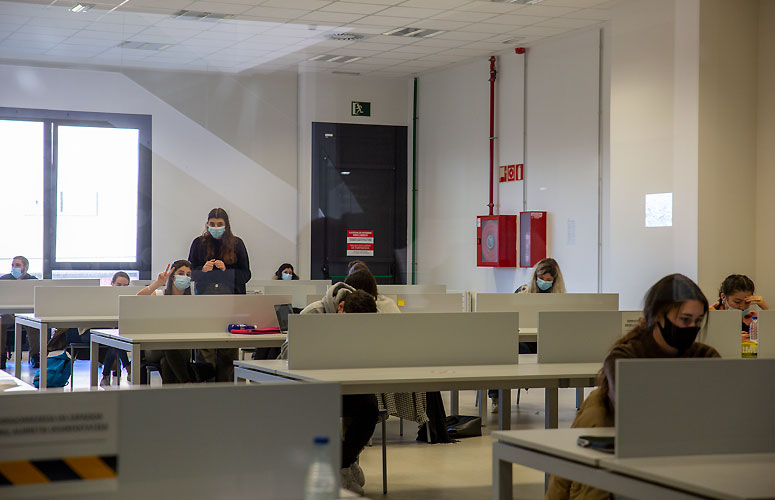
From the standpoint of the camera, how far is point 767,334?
4887 millimetres

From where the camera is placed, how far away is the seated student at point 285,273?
8891 mm

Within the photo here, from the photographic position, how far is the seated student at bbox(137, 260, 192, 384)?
597cm

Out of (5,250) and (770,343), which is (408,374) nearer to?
(770,343)

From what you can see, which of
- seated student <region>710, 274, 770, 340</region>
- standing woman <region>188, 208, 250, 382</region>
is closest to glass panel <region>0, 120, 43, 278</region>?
standing woman <region>188, 208, 250, 382</region>

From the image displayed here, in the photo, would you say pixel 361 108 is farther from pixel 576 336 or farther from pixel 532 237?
pixel 576 336

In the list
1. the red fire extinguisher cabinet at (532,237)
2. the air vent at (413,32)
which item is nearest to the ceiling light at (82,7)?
the air vent at (413,32)

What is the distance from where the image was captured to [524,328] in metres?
6.44

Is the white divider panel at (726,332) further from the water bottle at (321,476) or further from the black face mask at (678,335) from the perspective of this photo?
the water bottle at (321,476)

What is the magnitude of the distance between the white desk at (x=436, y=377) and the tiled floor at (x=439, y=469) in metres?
0.53

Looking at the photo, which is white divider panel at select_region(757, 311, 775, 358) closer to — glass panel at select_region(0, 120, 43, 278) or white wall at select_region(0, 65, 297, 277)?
white wall at select_region(0, 65, 297, 277)

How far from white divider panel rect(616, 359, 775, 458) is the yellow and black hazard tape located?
1.22 m

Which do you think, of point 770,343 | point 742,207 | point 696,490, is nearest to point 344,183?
point 742,207

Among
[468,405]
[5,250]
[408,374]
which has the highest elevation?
[5,250]

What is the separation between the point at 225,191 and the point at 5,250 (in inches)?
74.6
